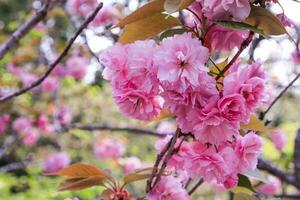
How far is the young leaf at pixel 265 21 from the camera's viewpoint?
2.96ft

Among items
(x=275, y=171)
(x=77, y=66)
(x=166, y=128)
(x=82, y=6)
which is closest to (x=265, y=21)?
(x=275, y=171)

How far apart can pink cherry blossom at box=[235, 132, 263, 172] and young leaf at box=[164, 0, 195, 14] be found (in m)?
0.28

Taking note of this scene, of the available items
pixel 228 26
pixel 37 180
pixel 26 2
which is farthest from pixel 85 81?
pixel 228 26

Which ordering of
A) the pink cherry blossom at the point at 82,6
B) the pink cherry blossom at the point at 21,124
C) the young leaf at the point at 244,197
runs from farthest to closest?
the pink cherry blossom at the point at 21,124
the pink cherry blossom at the point at 82,6
the young leaf at the point at 244,197

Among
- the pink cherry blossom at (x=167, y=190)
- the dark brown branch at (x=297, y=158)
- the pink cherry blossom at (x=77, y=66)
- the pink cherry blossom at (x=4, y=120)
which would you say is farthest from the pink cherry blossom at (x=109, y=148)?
the pink cherry blossom at (x=167, y=190)

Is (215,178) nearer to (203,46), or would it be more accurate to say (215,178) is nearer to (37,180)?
(203,46)

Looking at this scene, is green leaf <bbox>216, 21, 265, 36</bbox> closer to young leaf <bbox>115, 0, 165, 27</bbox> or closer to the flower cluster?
the flower cluster

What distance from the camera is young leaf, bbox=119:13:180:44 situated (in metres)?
0.98

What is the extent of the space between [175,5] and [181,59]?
0.37 ft

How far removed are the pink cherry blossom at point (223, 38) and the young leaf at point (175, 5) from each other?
8cm

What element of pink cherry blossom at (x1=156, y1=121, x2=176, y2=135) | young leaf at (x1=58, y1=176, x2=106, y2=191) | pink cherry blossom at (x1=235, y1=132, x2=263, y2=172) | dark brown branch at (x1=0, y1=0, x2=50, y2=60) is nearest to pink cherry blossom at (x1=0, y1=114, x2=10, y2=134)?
pink cherry blossom at (x1=156, y1=121, x2=176, y2=135)

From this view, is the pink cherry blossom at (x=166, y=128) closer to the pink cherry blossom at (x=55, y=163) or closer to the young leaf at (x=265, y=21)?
the pink cherry blossom at (x=55, y=163)

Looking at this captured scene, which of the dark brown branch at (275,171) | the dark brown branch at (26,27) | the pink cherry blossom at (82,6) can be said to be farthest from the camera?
the pink cherry blossom at (82,6)

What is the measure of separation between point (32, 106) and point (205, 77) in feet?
11.5
